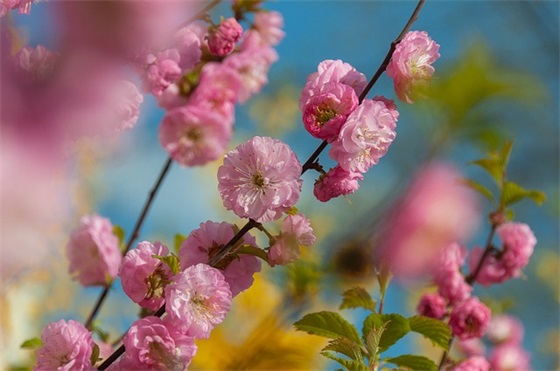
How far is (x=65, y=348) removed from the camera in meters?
0.52

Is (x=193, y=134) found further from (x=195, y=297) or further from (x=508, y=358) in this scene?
(x=508, y=358)

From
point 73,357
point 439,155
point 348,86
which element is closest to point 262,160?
point 348,86

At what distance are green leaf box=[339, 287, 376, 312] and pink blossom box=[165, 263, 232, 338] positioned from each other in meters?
0.15

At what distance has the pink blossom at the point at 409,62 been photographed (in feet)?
1.72

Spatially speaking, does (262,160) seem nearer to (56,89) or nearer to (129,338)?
(129,338)

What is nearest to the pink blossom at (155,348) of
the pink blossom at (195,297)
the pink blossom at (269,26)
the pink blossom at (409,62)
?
the pink blossom at (195,297)

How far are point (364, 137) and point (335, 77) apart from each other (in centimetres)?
7

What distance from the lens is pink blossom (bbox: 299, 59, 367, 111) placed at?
1.78ft

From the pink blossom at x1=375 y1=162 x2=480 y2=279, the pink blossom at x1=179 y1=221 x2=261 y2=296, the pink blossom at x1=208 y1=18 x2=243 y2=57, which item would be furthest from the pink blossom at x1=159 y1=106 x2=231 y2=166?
the pink blossom at x1=375 y1=162 x2=480 y2=279

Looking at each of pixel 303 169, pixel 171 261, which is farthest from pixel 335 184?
pixel 171 261

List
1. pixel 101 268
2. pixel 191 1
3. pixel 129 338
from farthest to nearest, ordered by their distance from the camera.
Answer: pixel 101 268, pixel 129 338, pixel 191 1

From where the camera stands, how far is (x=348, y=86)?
1.73ft

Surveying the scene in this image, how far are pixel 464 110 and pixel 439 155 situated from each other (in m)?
0.02

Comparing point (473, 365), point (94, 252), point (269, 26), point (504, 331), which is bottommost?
point (94, 252)
